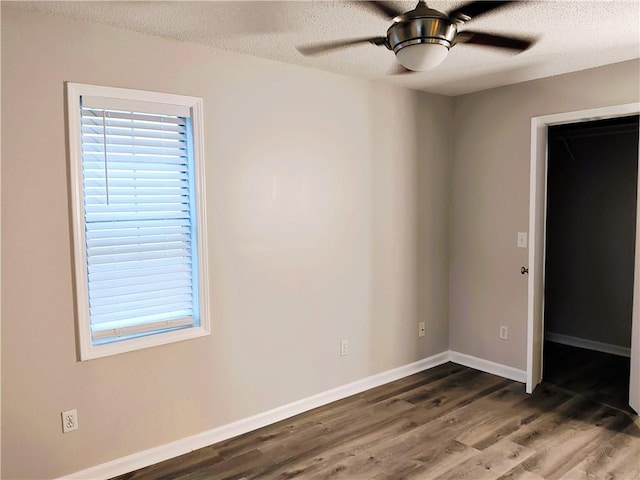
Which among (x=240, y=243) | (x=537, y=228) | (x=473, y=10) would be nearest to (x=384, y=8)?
(x=473, y=10)

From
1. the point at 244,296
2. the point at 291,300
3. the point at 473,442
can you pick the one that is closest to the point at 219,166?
the point at 244,296

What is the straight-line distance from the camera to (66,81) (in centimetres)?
238

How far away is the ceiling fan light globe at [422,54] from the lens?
6.38 ft

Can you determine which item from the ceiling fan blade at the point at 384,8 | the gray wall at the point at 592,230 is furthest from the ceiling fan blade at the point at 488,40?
the gray wall at the point at 592,230

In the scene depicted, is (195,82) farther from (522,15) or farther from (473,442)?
(473,442)

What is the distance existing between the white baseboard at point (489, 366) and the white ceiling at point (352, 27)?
2.31 m

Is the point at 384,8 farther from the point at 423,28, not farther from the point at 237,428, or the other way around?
the point at 237,428

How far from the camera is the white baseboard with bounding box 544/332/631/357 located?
14.8 feet

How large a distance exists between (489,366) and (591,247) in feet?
5.30

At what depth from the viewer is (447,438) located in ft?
9.86

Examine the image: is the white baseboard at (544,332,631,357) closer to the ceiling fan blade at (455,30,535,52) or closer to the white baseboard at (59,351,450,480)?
the white baseboard at (59,351,450,480)

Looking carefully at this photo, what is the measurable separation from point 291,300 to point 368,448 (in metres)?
1.03

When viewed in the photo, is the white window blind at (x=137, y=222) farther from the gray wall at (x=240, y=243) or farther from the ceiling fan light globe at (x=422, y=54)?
the ceiling fan light globe at (x=422, y=54)

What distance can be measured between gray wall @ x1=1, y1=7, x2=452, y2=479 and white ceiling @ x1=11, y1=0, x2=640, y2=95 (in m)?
0.15
